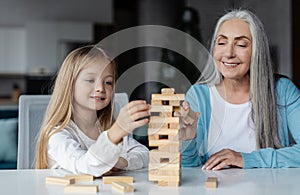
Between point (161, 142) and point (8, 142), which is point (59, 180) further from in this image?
point (8, 142)

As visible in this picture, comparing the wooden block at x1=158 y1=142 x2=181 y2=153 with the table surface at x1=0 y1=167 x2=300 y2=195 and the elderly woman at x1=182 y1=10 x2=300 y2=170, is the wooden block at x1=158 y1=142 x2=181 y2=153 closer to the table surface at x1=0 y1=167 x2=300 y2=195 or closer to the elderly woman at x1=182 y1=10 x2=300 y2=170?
the table surface at x1=0 y1=167 x2=300 y2=195

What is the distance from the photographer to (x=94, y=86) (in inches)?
52.6

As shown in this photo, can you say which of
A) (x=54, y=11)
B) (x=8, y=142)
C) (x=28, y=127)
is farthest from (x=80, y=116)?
(x=54, y=11)

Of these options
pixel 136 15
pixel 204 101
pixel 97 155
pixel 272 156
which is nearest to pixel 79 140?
pixel 97 155

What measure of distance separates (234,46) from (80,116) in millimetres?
528

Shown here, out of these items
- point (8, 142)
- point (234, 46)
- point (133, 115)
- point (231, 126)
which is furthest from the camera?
point (8, 142)

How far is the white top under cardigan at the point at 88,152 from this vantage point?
1.06 meters

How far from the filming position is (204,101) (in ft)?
5.25

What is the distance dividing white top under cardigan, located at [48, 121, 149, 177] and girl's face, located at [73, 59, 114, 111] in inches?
3.4

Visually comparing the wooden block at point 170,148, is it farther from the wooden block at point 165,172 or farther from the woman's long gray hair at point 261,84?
the woman's long gray hair at point 261,84

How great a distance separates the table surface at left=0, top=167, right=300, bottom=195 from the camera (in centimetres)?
103

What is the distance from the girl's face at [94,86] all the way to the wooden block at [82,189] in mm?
341

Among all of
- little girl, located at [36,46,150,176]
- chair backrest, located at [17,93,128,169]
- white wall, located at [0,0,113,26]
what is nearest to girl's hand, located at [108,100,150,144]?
little girl, located at [36,46,150,176]

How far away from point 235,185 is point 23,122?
765mm
